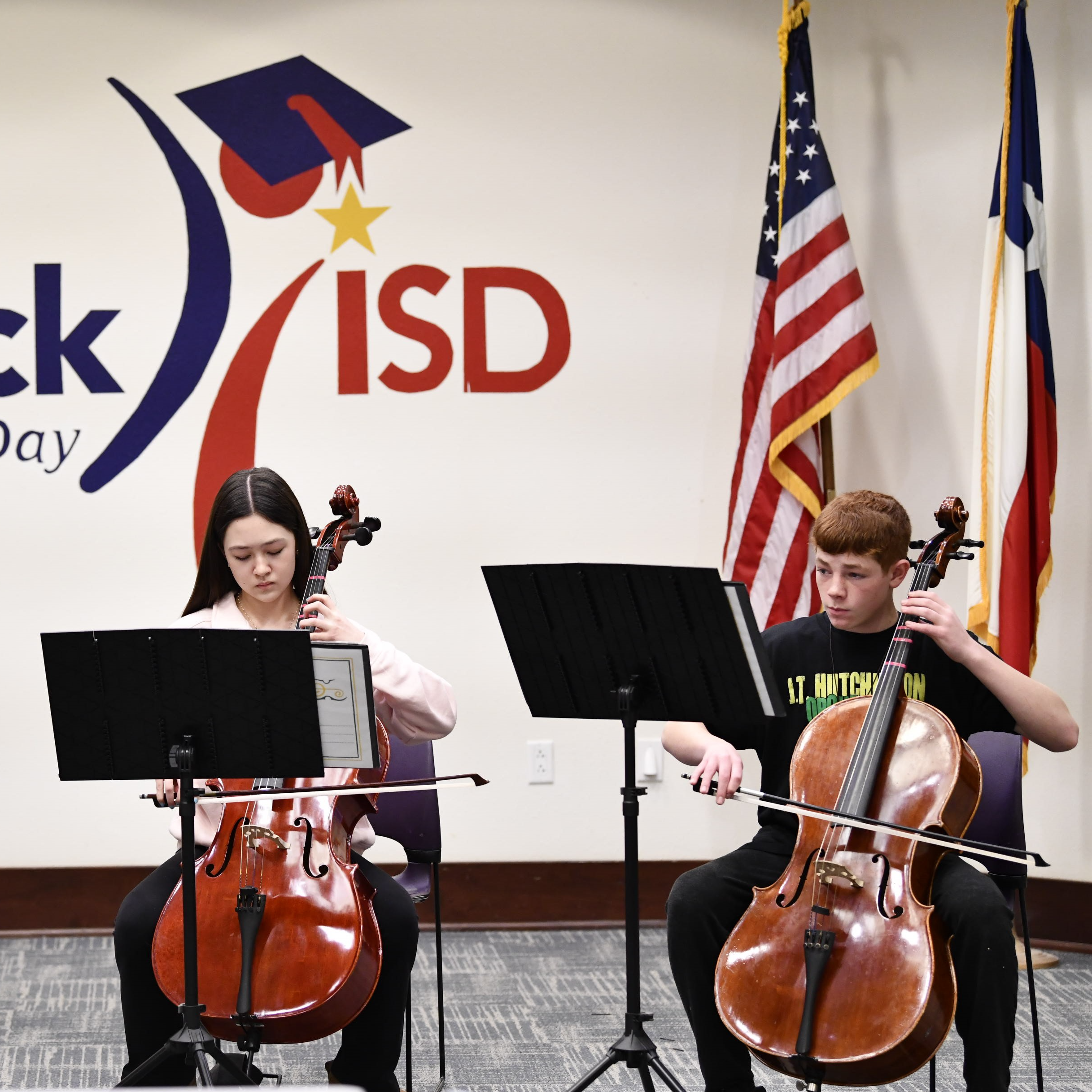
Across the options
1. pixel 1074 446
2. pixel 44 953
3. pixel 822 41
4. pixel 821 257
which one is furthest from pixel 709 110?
pixel 44 953

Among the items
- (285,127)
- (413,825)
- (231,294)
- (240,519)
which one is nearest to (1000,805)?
(413,825)

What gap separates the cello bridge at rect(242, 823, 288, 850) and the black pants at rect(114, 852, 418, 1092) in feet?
0.45

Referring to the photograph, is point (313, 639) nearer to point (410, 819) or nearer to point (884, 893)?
point (410, 819)

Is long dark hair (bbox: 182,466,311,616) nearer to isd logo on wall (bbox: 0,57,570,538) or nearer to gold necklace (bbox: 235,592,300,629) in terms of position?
gold necklace (bbox: 235,592,300,629)

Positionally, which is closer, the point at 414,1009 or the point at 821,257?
the point at 414,1009

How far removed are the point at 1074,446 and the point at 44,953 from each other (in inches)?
116

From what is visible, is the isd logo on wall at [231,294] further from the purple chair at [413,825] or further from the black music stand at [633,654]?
the black music stand at [633,654]

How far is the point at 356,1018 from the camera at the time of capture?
1974mm

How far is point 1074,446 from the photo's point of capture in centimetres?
331

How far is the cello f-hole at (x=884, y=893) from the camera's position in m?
1.75

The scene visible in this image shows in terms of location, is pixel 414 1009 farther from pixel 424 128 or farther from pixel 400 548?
pixel 424 128

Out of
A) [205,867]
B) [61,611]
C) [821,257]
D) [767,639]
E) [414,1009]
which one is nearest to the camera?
[205,867]

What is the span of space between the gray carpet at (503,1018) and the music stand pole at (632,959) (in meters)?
0.57

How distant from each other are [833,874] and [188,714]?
93 centimetres
